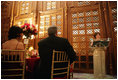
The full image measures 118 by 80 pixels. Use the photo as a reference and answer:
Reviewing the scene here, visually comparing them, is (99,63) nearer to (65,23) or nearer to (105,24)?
(105,24)

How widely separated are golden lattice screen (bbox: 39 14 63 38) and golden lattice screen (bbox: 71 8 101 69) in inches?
22.3

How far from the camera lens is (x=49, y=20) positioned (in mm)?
4418

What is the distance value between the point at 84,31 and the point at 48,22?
66.8 inches

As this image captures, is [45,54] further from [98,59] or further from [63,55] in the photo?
[98,59]

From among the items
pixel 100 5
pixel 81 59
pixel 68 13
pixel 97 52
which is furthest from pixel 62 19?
pixel 97 52

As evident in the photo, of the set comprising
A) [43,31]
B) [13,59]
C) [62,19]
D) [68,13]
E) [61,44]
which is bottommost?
[13,59]

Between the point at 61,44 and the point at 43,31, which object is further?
the point at 43,31

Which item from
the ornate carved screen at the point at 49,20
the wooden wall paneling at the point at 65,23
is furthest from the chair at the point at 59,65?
the ornate carved screen at the point at 49,20

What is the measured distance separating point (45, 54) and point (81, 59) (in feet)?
8.81

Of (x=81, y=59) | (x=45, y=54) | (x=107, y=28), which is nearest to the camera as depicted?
(x=45, y=54)

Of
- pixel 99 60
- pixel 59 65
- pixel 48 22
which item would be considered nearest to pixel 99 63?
pixel 99 60

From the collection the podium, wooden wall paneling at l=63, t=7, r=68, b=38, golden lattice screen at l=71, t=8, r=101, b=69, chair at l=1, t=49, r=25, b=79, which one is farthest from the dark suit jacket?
wooden wall paneling at l=63, t=7, r=68, b=38

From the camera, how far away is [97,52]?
2590 mm

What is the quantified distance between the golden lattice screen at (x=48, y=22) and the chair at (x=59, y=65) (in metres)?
2.74
